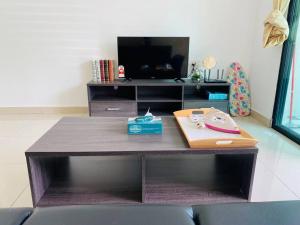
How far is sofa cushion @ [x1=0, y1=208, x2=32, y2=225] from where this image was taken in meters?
0.69

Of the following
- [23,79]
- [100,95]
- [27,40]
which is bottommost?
[100,95]

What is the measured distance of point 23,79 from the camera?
3408 mm

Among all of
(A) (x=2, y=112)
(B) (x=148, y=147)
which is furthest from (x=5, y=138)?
(B) (x=148, y=147)

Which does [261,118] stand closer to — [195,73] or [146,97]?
[195,73]

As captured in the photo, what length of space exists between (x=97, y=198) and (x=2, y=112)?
291 cm

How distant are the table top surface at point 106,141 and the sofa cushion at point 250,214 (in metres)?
0.52

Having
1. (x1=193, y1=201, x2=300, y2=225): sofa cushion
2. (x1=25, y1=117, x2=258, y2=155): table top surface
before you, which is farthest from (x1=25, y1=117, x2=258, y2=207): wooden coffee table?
(x1=193, y1=201, x2=300, y2=225): sofa cushion

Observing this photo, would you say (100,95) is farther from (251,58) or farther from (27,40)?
(251,58)

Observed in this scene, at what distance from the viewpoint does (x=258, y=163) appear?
6.75ft

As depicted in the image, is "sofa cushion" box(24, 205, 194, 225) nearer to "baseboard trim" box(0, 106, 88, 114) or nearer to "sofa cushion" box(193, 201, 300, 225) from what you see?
"sofa cushion" box(193, 201, 300, 225)

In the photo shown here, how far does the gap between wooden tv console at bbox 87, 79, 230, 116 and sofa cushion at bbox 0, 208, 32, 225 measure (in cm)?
240

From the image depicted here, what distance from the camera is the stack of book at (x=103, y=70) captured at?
3.22 m

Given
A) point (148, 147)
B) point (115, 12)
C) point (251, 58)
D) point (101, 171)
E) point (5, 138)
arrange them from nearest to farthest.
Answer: point (148, 147) → point (101, 171) → point (5, 138) → point (115, 12) → point (251, 58)

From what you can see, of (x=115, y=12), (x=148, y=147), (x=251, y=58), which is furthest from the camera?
(x=251, y=58)
